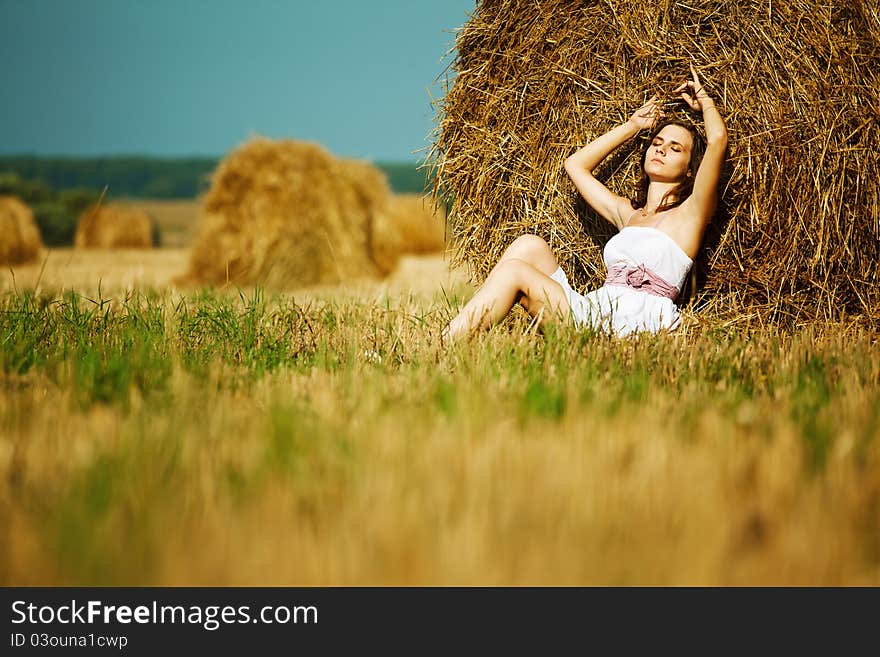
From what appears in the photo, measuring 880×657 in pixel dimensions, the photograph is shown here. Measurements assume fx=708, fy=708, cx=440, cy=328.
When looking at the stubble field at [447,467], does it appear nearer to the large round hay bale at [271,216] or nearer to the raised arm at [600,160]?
the raised arm at [600,160]

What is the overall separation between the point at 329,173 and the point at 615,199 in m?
5.26

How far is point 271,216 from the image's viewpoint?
7.80 metres

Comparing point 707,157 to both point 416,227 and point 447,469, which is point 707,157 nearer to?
point 447,469

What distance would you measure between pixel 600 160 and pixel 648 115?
30 cm

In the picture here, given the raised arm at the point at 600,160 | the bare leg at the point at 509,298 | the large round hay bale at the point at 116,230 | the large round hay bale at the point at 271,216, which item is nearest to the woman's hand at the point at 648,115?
the raised arm at the point at 600,160

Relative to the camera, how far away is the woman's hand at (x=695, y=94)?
3.21 meters

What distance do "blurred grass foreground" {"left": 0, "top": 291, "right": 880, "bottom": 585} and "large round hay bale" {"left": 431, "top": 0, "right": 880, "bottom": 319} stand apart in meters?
0.87

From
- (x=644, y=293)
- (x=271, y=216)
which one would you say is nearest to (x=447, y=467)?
(x=644, y=293)

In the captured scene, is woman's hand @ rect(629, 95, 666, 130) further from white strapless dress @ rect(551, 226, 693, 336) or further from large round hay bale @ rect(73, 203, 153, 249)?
large round hay bale @ rect(73, 203, 153, 249)

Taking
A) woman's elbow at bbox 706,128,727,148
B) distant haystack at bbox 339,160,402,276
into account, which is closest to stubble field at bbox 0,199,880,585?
woman's elbow at bbox 706,128,727,148

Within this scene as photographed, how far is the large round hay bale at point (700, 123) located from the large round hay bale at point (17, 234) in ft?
31.8

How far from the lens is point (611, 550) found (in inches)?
48.1

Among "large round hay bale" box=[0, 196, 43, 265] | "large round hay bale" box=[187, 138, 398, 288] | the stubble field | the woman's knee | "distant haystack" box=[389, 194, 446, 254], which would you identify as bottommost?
the stubble field

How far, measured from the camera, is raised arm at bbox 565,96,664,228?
3438mm
